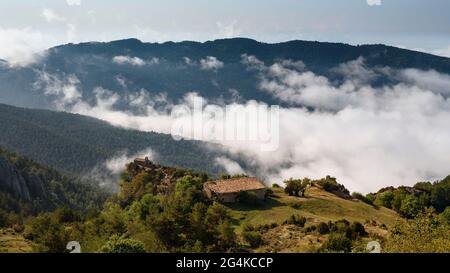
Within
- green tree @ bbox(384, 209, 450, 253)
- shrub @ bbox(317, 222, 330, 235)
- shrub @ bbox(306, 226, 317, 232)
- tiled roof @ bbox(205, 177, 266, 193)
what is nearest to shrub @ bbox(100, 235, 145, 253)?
green tree @ bbox(384, 209, 450, 253)

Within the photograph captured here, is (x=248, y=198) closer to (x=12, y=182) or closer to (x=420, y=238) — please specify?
(x=420, y=238)

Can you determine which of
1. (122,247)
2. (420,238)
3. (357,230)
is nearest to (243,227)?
(357,230)

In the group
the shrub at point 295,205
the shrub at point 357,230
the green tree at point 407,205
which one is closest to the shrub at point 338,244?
the shrub at point 357,230

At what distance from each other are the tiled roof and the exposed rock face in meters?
105

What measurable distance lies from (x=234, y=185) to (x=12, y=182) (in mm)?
114265

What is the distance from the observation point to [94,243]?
51125 millimetres

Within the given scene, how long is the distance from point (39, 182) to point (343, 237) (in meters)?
164

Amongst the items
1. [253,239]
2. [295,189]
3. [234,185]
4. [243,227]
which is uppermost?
[234,185]

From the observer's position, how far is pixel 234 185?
90.0m

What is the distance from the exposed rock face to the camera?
168125 mm

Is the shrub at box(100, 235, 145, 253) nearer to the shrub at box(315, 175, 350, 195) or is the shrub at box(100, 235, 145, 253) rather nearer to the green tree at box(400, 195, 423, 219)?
the green tree at box(400, 195, 423, 219)

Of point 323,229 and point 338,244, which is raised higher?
point 338,244
